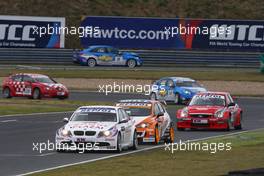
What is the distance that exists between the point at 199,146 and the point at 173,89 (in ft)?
75.3

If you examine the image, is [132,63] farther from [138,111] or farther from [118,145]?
[118,145]

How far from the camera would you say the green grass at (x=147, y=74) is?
60094 millimetres

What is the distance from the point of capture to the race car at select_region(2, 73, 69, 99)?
48844mm

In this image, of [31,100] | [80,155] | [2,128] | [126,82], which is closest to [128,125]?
[80,155]

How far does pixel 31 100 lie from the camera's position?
158ft

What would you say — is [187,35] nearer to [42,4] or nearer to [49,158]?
[42,4]

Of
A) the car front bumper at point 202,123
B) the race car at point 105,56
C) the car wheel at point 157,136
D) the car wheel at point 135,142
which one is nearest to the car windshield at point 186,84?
the car front bumper at point 202,123

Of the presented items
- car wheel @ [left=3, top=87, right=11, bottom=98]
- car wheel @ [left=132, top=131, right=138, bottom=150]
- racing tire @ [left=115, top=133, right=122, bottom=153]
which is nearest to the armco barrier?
car wheel @ [left=3, top=87, right=11, bottom=98]

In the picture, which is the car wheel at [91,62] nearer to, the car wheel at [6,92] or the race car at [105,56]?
the race car at [105,56]

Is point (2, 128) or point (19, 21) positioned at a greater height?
point (19, 21)

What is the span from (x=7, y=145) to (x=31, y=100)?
22.4m

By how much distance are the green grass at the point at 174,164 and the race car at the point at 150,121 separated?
163 cm

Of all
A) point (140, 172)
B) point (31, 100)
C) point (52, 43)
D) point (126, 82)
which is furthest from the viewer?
point (52, 43)

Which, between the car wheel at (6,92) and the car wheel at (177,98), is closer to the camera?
the car wheel at (177,98)
